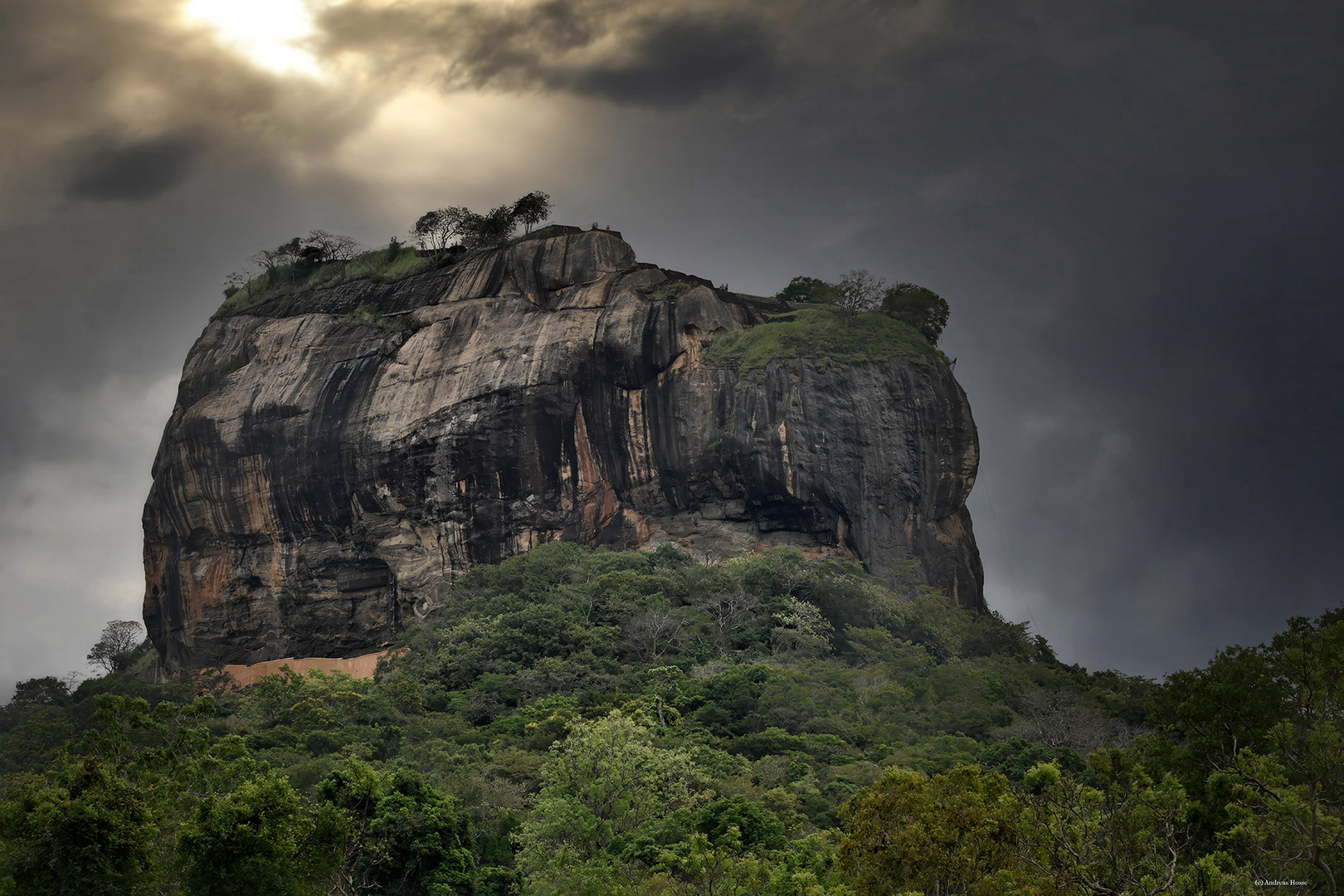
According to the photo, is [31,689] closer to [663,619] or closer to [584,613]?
[584,613]

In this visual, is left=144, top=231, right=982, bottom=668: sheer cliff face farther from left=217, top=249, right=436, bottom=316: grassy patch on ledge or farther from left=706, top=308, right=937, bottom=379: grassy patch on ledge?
left=217, top=249, right=436, bottom=316: grassy patch on ledge

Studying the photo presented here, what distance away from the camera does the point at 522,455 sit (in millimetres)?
51188

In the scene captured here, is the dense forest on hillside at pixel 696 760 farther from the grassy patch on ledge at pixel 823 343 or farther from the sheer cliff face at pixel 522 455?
the grassy patch on ledge at pixel 823 343

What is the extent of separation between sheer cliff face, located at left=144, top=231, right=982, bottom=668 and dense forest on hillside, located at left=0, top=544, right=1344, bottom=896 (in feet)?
12.8

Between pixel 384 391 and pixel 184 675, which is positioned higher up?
pixel 384 391

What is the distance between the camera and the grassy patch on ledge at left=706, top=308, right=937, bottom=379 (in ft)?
173

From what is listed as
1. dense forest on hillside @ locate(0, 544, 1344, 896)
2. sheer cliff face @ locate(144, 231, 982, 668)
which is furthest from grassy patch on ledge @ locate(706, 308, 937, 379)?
dense forest on hillside @ locate(0, 544, 1344, 896)

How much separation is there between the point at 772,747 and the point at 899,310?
32257 mm

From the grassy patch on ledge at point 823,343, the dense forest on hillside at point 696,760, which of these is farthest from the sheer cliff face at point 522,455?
the dense forest on hillside at point 696,760

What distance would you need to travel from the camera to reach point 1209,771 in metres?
17.0

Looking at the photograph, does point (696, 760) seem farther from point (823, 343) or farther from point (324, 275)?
point (324, 275)

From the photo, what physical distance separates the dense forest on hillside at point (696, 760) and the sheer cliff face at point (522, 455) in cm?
389

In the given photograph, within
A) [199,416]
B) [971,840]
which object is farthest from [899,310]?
[971,840]

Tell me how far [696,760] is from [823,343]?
30.1 metres
